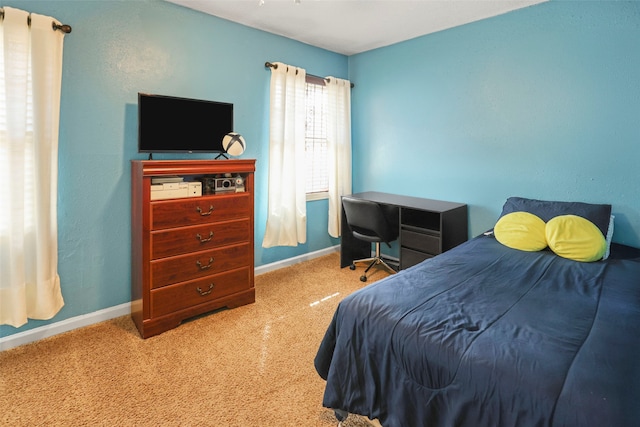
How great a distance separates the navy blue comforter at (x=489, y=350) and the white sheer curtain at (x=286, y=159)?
195 centimetres

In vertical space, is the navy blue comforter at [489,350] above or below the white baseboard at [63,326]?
above

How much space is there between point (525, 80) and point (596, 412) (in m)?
2.81

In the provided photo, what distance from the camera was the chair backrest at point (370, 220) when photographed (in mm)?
3384

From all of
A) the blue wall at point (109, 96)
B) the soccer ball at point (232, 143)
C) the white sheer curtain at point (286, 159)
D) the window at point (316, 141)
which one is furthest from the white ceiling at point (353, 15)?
the soccer ball at point (232, 143)

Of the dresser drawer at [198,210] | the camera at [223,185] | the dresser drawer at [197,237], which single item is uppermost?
the camera at [223,185]

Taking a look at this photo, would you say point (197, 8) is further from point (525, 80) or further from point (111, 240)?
point (525, 80)

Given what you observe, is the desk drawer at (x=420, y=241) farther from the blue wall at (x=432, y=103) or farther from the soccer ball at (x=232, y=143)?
the soccer ball at (x=232, y=143)

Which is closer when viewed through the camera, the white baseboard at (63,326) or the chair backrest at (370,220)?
the white baseboard at (63,326)

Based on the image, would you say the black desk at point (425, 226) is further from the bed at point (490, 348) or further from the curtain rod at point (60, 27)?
the curtain rod at point (60, 27)

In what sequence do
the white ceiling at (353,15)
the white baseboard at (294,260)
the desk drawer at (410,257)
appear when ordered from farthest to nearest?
the white baseboard at (294,260)
the desk drawer at (410,257)
the white ceiling at (353,15)

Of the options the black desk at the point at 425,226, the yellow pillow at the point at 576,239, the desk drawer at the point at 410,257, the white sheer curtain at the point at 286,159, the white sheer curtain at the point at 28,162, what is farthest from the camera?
the white sheer curtain at the point at 286,159

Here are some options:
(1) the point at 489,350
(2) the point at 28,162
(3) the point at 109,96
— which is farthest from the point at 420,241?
(2) the point at 28,162

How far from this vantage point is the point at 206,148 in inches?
114

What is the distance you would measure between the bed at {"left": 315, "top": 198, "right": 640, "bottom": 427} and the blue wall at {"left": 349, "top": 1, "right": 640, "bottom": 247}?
101 centimetres
